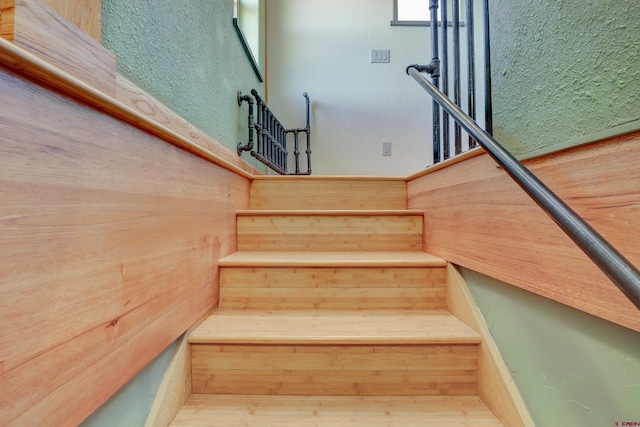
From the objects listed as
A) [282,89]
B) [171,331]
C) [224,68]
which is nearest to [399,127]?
[282,89]

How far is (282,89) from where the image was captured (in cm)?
318

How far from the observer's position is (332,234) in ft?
4.59

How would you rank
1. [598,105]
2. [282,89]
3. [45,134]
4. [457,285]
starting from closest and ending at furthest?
1. [45,134]
2. [598,105]
3. [457,285]
4. [282,89]

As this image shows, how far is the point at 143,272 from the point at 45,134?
0.34m

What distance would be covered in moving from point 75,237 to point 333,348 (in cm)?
69

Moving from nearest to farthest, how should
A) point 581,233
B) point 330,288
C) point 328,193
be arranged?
1. point 581,233
2. point 330,288
3. point 328,193

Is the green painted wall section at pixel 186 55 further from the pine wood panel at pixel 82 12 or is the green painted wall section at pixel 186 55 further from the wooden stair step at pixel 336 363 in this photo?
the wooden stair step at pixel 336 363

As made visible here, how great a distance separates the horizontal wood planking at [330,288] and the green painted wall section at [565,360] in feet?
0.90

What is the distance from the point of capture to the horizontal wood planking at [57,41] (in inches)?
17.6

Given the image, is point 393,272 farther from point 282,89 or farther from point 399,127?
point 282,89

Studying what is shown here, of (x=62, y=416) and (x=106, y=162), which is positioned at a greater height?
(x=106, y=162)

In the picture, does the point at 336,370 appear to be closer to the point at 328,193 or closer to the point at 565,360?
the point at 565,360

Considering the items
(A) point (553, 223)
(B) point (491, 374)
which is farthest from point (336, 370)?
(A) point (553, 223)

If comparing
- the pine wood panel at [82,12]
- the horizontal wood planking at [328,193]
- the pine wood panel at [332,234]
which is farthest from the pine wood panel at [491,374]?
the pine wood panel at [82,12]
